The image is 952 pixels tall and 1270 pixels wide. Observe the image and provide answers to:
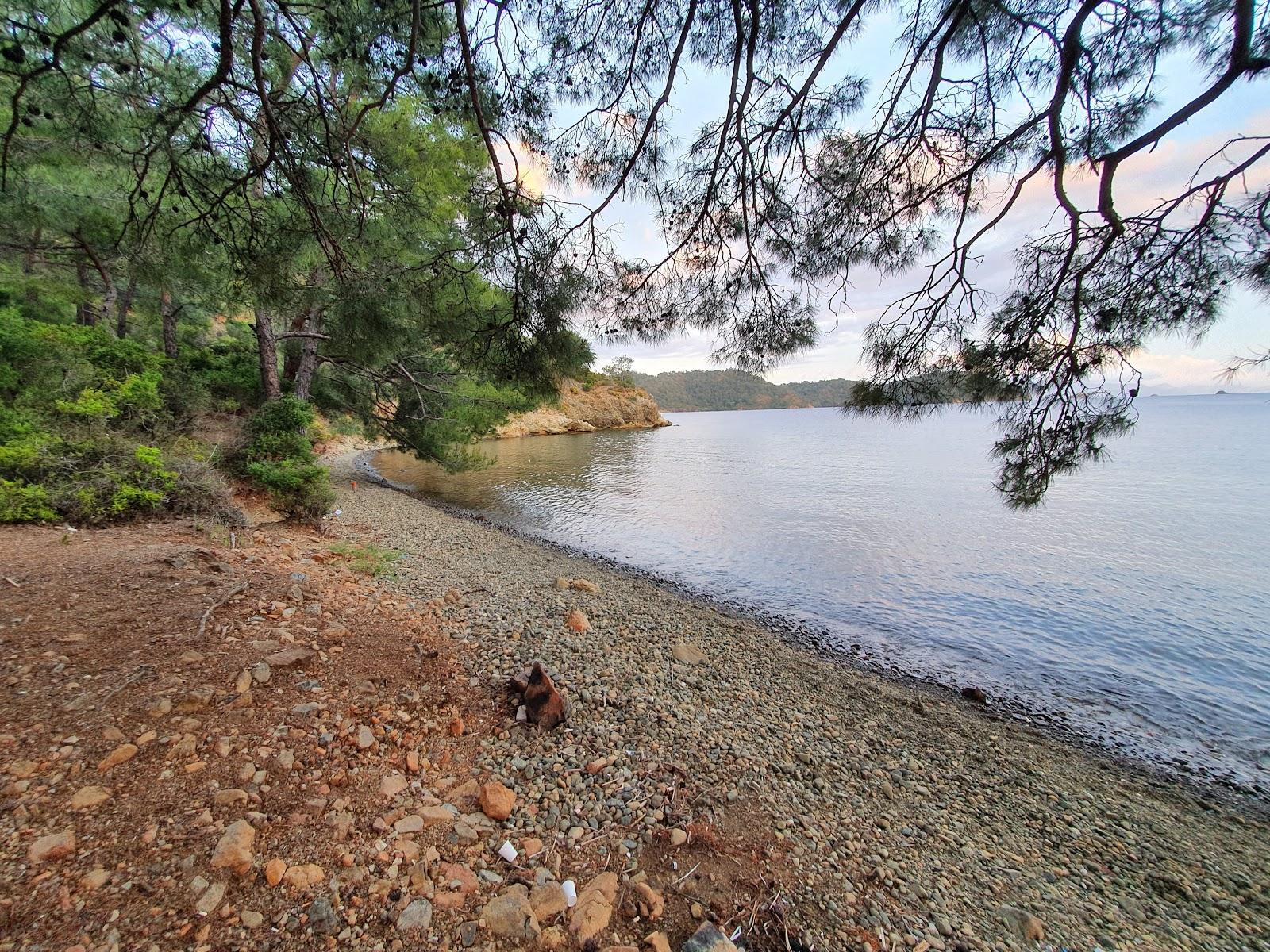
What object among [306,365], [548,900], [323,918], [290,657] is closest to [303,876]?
[323,918]

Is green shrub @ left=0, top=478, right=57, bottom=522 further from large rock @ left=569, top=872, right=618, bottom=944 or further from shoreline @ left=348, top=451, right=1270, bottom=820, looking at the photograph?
shoreline @ left=348, top=451, right=1270, bottom=820

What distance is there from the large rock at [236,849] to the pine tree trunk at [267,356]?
25.8 ft

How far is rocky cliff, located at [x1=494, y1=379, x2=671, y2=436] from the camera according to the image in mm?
40075

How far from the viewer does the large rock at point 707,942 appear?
5.46ft

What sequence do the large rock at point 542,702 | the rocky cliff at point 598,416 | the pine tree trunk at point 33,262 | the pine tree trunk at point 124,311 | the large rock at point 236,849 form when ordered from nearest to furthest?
1. the large rock at point 236,849
2. the large rock at point 542,702
3. the pine tree trunk at point 33,262
4. the pine tree trunk at point 124,311
5. the rocky cliff at point 598,416

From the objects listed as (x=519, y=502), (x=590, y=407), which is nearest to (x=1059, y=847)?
(x=519, y=502)

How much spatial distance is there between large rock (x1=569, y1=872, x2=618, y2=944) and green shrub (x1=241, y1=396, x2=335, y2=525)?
670 cm

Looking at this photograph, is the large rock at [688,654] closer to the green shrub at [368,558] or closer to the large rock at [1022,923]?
the large rock at [1022,923]

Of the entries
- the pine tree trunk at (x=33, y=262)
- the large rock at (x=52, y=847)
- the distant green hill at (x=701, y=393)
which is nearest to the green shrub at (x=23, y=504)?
the large rock at (x=52, y=847)

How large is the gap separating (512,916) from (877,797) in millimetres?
2403

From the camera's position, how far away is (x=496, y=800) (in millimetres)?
2148

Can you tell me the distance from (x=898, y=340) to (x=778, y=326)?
82 centimetres

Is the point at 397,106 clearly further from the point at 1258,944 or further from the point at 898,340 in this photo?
the point at 1258,944

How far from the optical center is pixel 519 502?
13.5 metres
